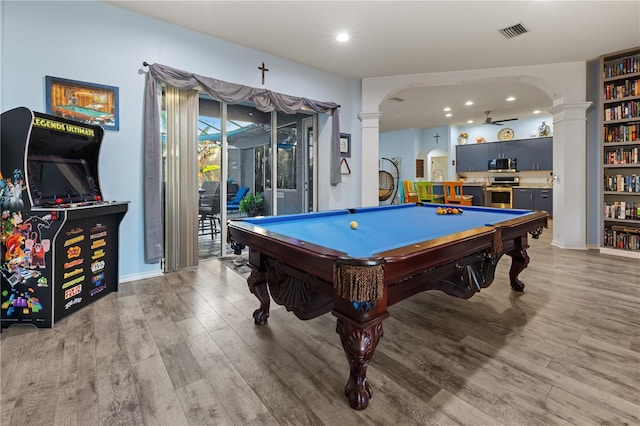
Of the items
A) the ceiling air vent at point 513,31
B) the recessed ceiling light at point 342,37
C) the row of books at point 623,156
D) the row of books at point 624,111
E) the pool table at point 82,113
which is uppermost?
the recessed ceiling light at point 342,37

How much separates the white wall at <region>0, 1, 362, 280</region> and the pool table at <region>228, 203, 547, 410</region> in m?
1.73

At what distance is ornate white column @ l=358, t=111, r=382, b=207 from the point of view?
5.00 m

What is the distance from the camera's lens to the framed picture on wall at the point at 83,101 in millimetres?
2684

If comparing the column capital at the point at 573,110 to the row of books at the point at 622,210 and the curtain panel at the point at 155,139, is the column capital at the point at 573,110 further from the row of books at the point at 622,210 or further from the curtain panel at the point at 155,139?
the curtain panel at the point at 155,139

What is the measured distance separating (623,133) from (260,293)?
210 inches

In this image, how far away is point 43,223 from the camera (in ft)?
6.91

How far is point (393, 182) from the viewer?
10.4m

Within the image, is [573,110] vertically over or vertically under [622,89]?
under

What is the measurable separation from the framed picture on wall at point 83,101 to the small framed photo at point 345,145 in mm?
3108

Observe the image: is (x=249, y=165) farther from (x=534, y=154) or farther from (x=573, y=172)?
(x=534, y=154)

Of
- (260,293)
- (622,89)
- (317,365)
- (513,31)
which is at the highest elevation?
(513,31)

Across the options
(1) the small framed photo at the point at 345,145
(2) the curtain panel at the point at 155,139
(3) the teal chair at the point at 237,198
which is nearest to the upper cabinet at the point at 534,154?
(1) the small framed photo at the point at 345,145

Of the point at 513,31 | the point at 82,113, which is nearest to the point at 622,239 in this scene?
the point at 513,31

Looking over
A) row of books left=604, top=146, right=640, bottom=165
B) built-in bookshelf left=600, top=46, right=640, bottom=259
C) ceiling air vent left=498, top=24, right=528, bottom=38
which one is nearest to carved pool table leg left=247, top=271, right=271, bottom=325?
ceiling air vent left=498, top=24, right=528, bottom=38
